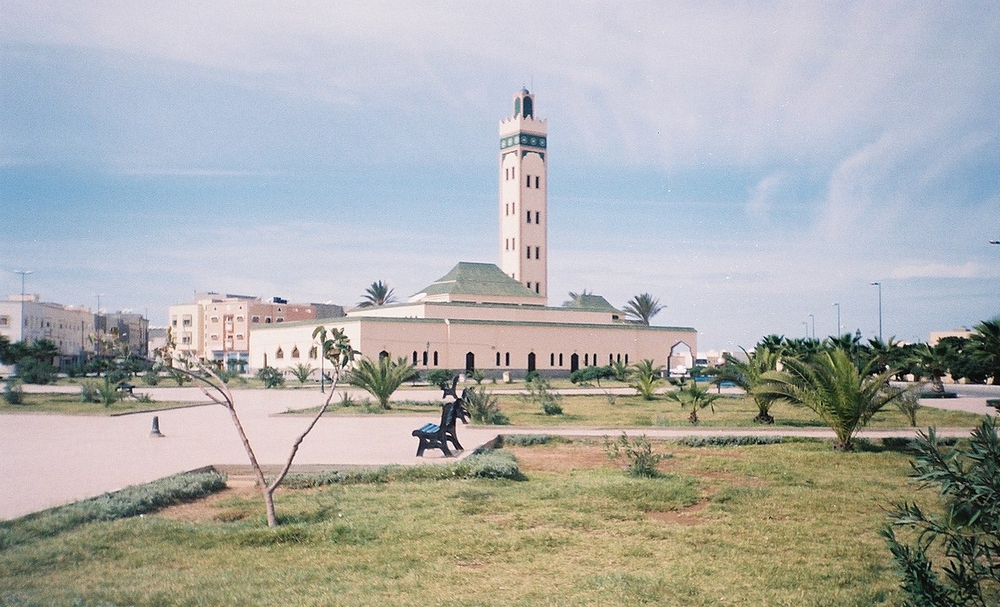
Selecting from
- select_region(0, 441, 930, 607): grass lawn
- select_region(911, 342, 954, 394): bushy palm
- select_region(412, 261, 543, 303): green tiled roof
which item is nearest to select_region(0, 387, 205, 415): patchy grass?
select_region(0, 441, 930, 607): grass lawn

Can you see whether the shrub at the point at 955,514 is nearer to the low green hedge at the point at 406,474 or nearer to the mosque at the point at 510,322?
the low green hedge at the point at 406,474

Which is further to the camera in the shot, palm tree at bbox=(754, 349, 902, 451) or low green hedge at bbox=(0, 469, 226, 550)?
palm tree at bbox=(754, 349, 902, 451)

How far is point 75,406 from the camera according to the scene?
2392 cm

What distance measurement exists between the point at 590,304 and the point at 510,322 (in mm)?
10368

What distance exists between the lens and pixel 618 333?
61.0m

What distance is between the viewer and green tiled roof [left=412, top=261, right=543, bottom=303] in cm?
5772

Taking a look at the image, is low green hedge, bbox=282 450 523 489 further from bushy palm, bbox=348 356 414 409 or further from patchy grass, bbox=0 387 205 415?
patchy grass, bbox=0 387 205 415

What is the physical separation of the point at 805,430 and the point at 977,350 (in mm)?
11299

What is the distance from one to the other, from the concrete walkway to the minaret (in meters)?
42.9

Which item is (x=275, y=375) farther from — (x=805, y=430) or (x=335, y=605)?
(x=335, y=605)

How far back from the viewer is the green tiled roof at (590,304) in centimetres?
6294

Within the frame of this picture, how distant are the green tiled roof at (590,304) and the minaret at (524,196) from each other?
7.83 ft

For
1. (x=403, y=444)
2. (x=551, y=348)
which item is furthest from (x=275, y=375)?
(x=403, y=444)

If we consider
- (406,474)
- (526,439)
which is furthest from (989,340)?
(406,474)
